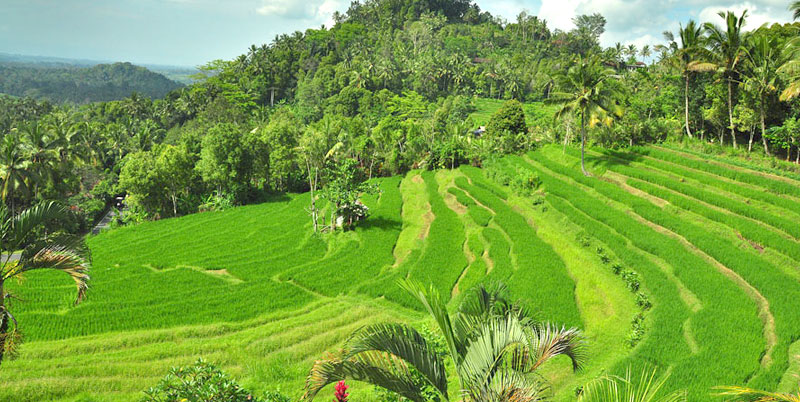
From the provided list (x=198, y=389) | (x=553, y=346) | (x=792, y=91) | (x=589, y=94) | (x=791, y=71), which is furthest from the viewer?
(x=589, y=94)

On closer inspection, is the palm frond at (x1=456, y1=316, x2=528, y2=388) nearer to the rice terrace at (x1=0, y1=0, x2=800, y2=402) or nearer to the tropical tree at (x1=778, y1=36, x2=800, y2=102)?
the rice terrace at (x1=0, y1=0, x2=800, y2=402)

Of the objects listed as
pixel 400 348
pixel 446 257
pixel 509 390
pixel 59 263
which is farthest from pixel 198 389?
pixel 446 257

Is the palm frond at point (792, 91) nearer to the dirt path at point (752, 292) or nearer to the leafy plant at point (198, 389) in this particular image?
the dirt path at point (752, 292)

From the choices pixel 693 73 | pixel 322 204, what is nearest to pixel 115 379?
pixel 322 204

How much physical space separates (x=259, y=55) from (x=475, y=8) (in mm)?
86953

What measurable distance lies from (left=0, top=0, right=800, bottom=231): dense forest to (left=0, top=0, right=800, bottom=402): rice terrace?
311 mm

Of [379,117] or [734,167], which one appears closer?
[734,167]

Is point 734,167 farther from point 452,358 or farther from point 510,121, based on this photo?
point 452,358

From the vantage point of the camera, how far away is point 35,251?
7.48m

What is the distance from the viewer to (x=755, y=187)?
2506cm

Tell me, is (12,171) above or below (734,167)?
below

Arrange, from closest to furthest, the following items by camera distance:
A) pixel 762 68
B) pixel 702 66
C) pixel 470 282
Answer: pixel 470 282 < pixel 762 68 < pixel 702 66

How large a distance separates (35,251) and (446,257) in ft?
56.8

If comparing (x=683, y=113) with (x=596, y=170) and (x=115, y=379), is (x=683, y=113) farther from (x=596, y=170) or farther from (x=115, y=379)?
(x=115, y=379)
